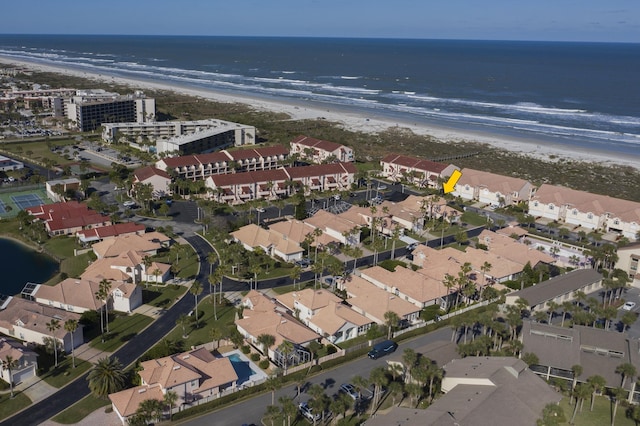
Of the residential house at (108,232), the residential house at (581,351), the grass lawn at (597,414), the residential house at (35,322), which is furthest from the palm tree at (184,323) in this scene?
the grass lawn at (597,414)

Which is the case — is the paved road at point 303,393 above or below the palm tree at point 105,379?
below

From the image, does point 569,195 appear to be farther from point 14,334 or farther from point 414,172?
point 14,334

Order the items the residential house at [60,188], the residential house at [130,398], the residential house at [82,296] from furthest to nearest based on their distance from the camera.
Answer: the residential house at [60,188] < the residential house at [82,296] < the residential house at [130,398]

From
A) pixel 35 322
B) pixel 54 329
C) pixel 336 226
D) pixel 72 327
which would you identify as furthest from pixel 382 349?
pixel 35 322

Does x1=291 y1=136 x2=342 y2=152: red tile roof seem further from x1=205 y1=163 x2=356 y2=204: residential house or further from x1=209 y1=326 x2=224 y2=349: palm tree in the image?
x1=209 y1=326 x2=224 y2=349: palm tree

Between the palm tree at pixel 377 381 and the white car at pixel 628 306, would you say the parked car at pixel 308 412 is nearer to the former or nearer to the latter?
the palm tree at pixel 377 381

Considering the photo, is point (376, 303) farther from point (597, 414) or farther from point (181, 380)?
point (181, 380)
